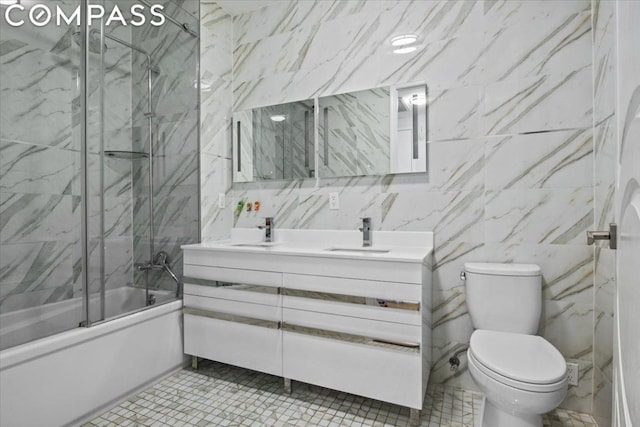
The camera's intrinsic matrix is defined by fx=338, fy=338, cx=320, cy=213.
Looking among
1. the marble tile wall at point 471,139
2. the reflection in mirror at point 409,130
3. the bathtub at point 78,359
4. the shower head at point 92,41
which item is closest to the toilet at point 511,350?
the marble tile wall at point 471,139

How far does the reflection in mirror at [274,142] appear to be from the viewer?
250 centimetres

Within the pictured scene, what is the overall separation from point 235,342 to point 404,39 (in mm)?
2235

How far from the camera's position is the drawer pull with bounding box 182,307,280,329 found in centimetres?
201

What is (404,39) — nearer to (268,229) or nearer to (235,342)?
(268,229)

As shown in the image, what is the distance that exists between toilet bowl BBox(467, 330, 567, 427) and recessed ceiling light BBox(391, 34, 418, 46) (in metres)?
1.82

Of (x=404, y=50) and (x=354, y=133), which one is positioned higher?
(x=404, y=50)

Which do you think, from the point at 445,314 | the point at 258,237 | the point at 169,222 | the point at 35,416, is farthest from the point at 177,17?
the point at 445,314

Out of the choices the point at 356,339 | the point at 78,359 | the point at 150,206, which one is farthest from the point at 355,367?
the point at 150,206

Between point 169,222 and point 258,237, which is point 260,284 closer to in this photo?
point 258,237

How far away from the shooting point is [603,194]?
1.68 metres

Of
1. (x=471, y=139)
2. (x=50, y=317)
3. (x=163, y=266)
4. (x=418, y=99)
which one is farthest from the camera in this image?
(x=163, y=266)

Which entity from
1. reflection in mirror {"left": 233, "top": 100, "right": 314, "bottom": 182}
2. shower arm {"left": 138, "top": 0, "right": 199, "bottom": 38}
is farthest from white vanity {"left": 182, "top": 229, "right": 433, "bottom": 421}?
shower arm {"left": 138, "top": 0, "right": 199, "bottom": 38}

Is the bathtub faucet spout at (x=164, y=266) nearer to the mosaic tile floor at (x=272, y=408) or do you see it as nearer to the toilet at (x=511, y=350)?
the mosaic tile floor at (x=272, y=408)

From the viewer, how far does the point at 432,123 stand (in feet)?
7.07
